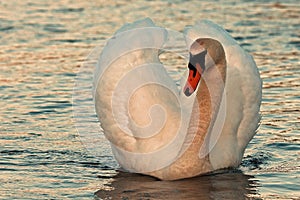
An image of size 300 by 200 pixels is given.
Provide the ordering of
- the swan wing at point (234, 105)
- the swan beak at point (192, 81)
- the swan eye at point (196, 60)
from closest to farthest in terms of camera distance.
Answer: the swan beak at point (192, 81)
the swan eye at point (196, 60)
the swan wing at point (234, 105)

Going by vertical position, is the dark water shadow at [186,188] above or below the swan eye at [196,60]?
below

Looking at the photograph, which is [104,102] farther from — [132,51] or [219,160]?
[219,160]

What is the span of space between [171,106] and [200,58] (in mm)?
1100

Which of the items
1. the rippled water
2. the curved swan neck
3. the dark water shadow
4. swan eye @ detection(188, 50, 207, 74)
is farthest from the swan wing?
swan eye @ detection(188, 50, 207, 74)

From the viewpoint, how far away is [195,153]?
338 inches

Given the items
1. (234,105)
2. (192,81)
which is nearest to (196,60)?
(192,81)

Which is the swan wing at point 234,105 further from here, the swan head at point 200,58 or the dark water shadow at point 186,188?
the swan head at point 200,58

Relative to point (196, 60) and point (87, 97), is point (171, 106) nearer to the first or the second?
point (196, 60)

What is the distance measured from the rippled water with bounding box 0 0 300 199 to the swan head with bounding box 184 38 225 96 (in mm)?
1176

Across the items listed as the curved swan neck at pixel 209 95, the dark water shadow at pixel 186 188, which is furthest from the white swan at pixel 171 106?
the dark water shadow at pixel 186 188

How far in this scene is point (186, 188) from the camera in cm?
862

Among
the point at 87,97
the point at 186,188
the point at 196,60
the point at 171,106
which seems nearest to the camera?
the point at 196,60

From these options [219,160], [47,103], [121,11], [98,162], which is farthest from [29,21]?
[219,160]

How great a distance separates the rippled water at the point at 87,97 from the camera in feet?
28.3
